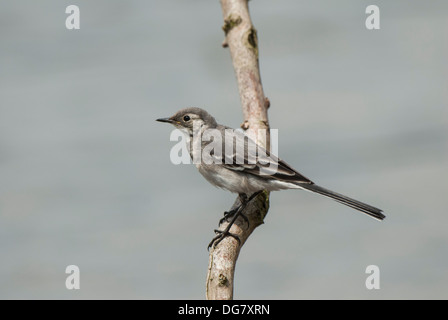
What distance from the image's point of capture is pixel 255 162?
6160 mm

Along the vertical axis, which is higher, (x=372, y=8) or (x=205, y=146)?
(x=372, y=8)

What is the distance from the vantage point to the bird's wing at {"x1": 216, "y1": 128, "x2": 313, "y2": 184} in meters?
6.10

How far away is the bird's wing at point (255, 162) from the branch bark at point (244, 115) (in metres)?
0.30

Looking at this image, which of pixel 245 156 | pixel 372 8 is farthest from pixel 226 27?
pixel 372 8

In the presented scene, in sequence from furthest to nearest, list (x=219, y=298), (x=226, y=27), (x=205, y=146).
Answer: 1. (x=226, y=27)
2. (x=205, y=146)
3. (x=219, y=298)

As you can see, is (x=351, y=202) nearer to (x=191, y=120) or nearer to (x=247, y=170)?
(x=247, y=170)

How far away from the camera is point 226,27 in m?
7.34

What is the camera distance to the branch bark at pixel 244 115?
5.19 m

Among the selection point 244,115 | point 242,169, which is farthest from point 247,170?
point 244,115

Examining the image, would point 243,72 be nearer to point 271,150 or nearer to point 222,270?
point 271,150

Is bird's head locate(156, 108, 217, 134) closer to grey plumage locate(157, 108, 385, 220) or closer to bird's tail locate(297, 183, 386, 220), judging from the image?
grey plumage locate(157, 108, 385, 220)

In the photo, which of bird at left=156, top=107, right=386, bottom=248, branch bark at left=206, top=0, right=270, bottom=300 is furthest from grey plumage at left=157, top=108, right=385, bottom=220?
branch bark at left=206, top=0, right=270, bottom=300
